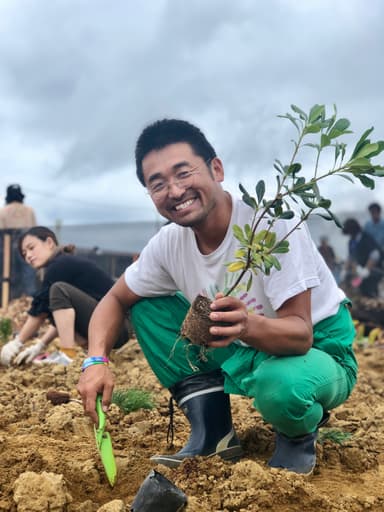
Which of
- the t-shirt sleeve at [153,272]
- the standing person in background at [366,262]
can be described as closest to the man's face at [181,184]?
the t-shirt sleeve at [153,272]

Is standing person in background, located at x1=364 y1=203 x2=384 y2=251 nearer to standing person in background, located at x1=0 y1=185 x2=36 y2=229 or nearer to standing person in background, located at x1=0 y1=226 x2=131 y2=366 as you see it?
standing person in background, located at x1=0 y1=185 x2=36 y2=229

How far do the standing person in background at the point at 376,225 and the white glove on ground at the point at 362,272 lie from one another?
381 mm

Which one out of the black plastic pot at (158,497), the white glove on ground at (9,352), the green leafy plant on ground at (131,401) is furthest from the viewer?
the white glove on ground at (9,352)

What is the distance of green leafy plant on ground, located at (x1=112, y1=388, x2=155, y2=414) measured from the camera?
2869mm

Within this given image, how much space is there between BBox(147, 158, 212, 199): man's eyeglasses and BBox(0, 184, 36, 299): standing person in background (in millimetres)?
6098

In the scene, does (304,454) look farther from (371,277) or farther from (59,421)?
(371,277)

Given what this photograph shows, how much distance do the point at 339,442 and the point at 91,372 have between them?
1.02 meters

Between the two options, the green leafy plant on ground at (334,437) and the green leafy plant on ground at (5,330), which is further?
the green leafy plant on ground at (5,330)

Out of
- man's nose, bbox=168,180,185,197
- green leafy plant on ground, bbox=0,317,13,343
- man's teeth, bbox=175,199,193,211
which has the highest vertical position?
man's nose, bbox=168,180,185,197

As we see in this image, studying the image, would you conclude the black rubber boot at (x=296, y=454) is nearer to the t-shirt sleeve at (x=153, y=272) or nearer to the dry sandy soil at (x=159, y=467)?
the dry sandy soil at (x=159, y=467)

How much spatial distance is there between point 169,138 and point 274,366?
2.84 ft

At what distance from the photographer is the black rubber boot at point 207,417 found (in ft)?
7.53

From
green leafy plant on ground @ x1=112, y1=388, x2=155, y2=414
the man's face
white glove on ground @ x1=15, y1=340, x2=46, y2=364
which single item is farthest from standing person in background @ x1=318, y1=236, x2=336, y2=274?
the man's face

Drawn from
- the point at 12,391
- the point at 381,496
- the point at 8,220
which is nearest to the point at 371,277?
the point at 8,220
